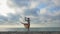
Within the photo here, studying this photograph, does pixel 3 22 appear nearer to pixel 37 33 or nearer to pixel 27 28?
pixel 27 28

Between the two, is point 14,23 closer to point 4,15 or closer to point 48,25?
point 4,15

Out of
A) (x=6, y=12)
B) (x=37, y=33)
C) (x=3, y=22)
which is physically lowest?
(x=37, y=33)

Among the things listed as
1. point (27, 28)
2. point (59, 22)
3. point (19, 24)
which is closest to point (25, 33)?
point (27, 28)

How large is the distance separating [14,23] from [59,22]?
1.93 metres

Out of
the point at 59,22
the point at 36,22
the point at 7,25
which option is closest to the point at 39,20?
the point at 36,22

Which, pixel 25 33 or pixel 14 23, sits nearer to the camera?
pixel 25 33

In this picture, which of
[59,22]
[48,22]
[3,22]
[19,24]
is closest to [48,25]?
[48,22]

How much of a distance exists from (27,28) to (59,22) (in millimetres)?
1932

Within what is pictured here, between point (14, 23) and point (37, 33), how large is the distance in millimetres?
1797

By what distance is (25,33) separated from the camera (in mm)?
3941

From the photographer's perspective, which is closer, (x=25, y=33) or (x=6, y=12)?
(x=25, y=33)

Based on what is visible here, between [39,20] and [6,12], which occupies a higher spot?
[6,12]

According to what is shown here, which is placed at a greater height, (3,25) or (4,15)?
(4,15)

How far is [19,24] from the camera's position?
5.23 m
